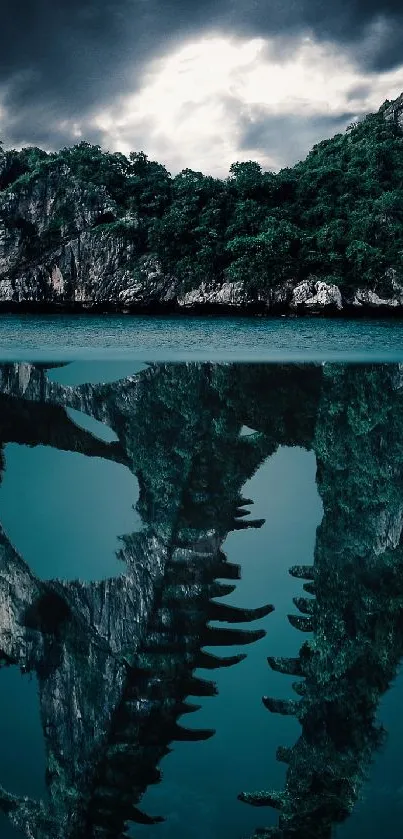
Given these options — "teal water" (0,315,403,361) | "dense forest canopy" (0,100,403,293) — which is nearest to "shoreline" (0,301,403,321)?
"dense forest canopy" (0,100,403,293)

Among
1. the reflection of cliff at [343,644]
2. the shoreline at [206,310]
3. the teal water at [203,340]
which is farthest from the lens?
the shoreline at [206,310]

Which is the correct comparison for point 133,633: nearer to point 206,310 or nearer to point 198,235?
point 206,310

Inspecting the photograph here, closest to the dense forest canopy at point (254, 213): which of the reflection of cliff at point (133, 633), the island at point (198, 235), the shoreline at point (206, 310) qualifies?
the island at point (198, 235)

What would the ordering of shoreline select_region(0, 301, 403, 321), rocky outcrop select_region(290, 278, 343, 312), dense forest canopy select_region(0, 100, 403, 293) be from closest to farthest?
1. rocky outcrop select_region(290, 278, 343, 312)
2. shoreline select_region(0, 301, 403, 321)
3. dense forest canopy select_region(0, 100, 403, 293)

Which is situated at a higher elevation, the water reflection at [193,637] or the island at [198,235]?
the island at [198,235]

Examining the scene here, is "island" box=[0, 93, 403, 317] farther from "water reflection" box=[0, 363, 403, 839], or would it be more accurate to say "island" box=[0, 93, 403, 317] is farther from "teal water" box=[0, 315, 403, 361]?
"water reflection" box=[0, 363, 403, 839]

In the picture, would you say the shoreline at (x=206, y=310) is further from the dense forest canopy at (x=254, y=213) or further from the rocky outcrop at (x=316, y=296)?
the dense forest canopy at (x=254, y=213)

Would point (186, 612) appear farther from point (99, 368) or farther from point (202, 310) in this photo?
point (202, 310)

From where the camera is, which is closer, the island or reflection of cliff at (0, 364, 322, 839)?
reflection of cliff at (0, 364, 322, 839)
